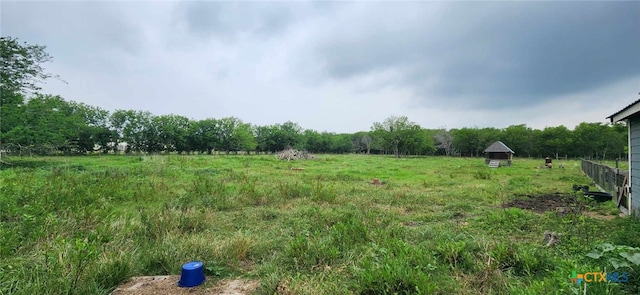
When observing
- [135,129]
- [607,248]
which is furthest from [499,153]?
[135,129]

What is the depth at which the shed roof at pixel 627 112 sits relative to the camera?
5.45 metres

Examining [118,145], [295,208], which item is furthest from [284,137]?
[295,208]

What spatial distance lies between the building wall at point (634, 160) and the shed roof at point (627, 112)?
11.5 inches

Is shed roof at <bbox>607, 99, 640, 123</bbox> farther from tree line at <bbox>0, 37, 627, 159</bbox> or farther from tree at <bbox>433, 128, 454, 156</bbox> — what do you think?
tree at <bbox>433, 128, 454, 156</bbox>

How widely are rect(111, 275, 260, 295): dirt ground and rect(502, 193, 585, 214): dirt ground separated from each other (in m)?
7.67

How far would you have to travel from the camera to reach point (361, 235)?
4.76 m

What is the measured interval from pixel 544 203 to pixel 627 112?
374cm

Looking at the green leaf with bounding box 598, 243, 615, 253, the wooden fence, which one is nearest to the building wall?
the wooden fence

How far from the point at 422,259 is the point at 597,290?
1.63m

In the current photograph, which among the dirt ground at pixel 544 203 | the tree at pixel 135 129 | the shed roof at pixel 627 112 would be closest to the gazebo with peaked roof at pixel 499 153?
the dirt ground at pixel 544 203

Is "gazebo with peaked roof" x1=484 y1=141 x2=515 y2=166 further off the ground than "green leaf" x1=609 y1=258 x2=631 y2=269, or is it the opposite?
"gazebo with peaked roof" x1=484 y1=141 x2=515 y2=166

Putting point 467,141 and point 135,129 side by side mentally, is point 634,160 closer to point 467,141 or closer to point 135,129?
point 467,141

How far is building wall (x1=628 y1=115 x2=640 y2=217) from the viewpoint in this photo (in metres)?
6.33

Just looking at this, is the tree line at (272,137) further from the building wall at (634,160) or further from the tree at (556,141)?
the building wall at (634,160)
